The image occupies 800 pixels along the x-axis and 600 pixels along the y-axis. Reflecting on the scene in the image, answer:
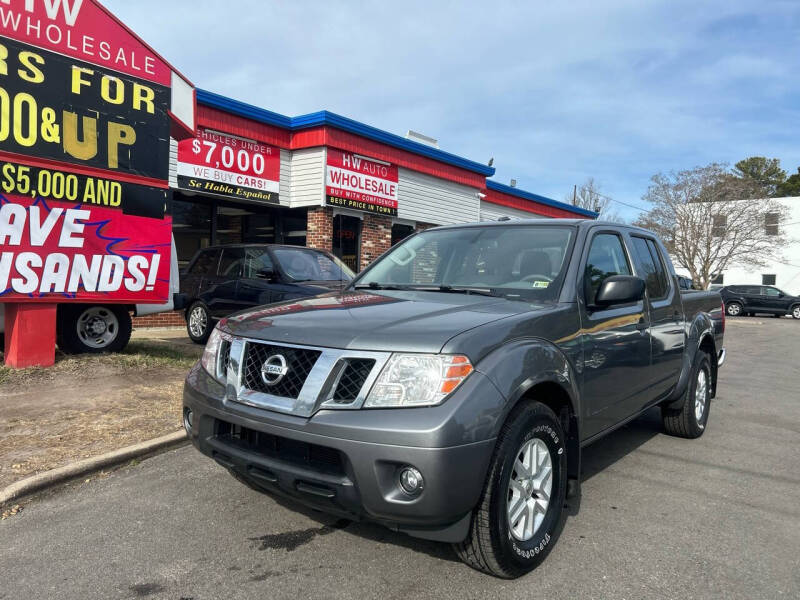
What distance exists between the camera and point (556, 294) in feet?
11.1

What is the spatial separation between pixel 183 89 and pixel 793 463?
26.8ft

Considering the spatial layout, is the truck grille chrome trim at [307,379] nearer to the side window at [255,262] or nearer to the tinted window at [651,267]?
the tinted window at [651,267]

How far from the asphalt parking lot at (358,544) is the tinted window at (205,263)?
19.5 feet

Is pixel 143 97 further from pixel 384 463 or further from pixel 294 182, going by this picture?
pixel 384 463

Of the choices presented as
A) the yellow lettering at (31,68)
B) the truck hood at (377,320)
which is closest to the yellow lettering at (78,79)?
the yellow lettering at (31,68)

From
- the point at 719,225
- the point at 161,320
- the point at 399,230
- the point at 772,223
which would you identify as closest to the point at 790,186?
the point at 772,223

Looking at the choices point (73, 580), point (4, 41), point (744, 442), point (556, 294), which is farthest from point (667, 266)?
point (4, 41)

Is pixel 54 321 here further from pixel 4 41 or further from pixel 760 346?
pixel 760 346

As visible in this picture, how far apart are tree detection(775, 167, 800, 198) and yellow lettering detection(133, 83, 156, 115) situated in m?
66.2

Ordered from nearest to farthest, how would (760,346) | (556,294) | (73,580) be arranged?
1. (73,580)
2. (556,294)
3. (760,346)

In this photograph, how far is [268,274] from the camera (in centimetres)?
870

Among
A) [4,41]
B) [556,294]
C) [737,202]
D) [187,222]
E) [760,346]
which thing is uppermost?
[737,202]

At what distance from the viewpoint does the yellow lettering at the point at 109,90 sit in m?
7.07

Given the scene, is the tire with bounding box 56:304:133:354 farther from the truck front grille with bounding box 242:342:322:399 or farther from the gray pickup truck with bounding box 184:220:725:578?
the truck front grille with bounding box 242:342:322:399
